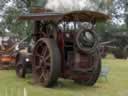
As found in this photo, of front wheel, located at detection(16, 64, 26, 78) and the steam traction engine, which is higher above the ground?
the steam traction engine

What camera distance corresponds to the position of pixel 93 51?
12.8m

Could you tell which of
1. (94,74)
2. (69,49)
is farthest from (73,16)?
(94,74)

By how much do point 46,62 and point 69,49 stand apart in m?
0.87

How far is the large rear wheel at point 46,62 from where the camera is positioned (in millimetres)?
12578

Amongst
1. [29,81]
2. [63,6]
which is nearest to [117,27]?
[63,6]

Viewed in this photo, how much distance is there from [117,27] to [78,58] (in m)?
28.6

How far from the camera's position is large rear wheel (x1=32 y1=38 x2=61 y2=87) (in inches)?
495

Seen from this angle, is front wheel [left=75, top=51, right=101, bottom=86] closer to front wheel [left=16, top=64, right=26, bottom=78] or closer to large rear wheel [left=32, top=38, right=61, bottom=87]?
large rear wheel [left=32, top=38, right=61, bottom=87]

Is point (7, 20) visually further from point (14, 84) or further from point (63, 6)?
point (14, 84)

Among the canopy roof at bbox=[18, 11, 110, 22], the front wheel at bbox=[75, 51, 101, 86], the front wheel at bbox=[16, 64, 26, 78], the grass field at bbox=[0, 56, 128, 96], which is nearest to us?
the grass field at bbox=[0, 56, 128, 96]

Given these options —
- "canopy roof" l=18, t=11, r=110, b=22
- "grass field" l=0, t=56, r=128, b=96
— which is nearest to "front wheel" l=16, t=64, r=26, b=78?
"grass field" l=0, t=56, r=128, b=96

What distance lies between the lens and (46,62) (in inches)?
518

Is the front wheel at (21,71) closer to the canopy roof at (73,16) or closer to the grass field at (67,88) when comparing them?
the grass field at (67,88)

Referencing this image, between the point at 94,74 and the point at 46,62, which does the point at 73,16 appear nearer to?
the point at 46,62
